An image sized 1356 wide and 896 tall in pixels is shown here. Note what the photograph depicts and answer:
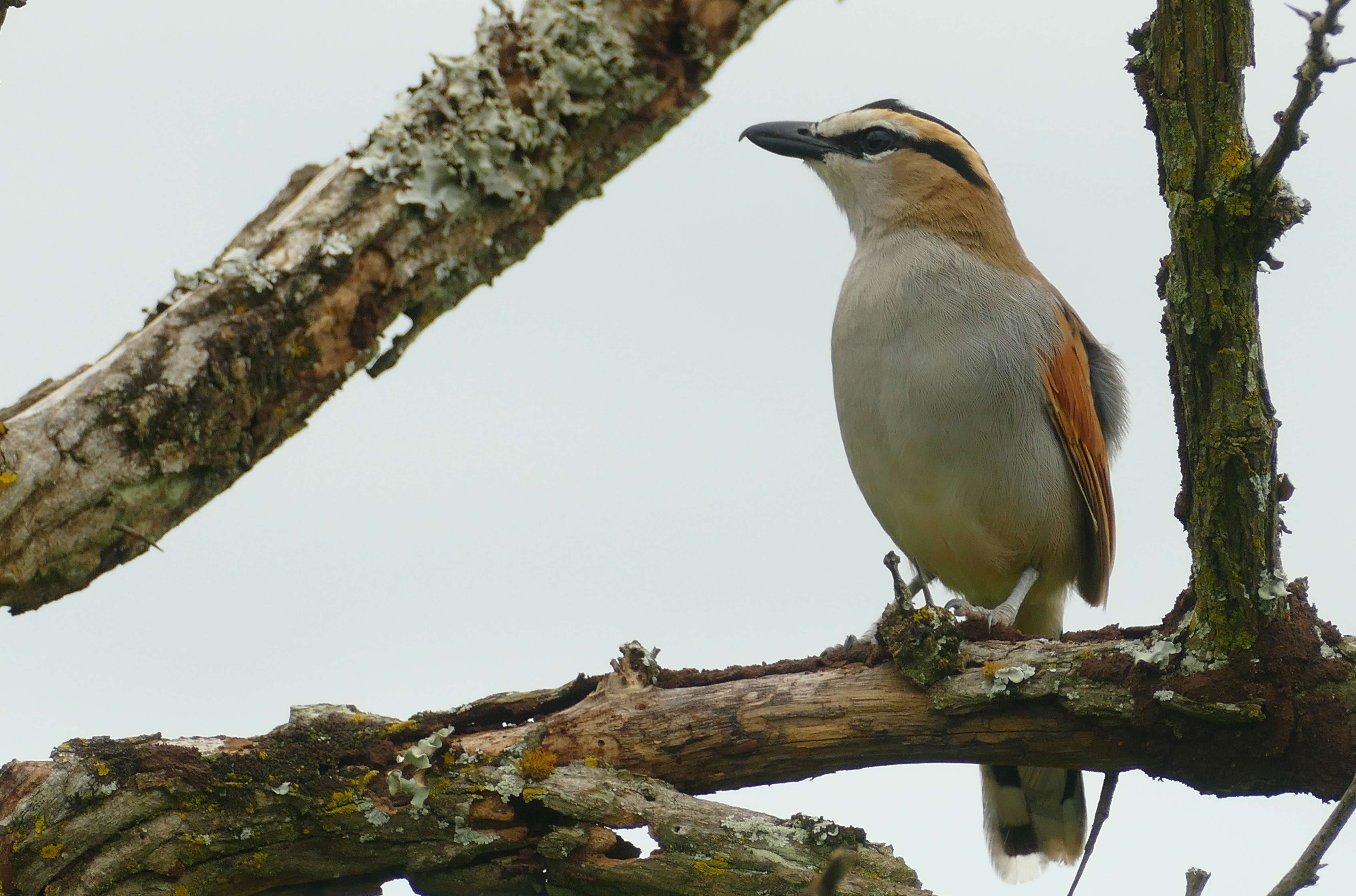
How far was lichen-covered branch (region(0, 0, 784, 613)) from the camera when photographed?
8.53 ft

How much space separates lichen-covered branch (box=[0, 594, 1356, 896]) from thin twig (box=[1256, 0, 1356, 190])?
164cm

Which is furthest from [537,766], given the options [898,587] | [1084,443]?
[1084,443]

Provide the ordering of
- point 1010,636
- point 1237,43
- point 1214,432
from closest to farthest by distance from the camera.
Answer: point 1237,43
point 1214,432
point 1010,636

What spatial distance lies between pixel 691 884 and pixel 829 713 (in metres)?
0.80

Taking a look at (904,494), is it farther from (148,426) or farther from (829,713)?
(148,426)

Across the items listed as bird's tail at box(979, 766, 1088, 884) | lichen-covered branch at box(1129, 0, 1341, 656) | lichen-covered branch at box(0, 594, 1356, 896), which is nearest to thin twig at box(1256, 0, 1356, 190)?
lichen-covered branch at box(1129, 0, 1341, 656)

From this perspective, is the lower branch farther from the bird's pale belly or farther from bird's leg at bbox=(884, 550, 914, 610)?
the bird's pale belly

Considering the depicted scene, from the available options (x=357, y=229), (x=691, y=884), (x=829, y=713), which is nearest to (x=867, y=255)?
(x=829, y=713)

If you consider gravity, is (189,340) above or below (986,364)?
below

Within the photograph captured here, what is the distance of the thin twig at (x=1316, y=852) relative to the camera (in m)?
2.98

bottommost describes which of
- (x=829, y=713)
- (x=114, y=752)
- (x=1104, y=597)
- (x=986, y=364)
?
(x=114, y=752)

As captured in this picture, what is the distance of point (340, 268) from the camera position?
2.69 metres

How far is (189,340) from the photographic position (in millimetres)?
2682

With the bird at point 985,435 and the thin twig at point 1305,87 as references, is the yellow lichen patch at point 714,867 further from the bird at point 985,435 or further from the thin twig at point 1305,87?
the thin twig at point 1305,87
